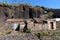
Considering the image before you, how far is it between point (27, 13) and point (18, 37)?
20.3 metres

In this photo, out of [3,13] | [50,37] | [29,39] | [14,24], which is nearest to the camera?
[29,39]

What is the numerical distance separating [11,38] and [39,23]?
36.4ft

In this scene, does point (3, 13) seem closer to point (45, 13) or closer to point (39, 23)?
point (45, 13)

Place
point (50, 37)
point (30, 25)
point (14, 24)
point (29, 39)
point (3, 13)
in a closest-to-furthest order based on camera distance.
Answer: point (29, 39) < point (50, 37) < point (30, 25) < point (14, 24) < point (3, 13)

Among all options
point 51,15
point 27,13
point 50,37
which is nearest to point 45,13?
point 51,15

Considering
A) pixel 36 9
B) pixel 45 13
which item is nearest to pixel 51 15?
pixel 45 13

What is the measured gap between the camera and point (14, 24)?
22.3 m

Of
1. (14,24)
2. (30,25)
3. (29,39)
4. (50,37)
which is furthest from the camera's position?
(14,24)

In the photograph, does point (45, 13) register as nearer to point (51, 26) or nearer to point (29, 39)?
point (51, 26)

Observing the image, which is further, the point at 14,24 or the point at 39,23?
the point at 14,24

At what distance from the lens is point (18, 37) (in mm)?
8523

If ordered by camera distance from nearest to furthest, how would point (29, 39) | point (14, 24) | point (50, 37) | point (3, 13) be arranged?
point (29, 39) → point (50, 37) → point (14, 24) → point (3, 13)

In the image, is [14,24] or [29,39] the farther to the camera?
[14,24]

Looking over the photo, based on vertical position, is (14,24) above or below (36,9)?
below
